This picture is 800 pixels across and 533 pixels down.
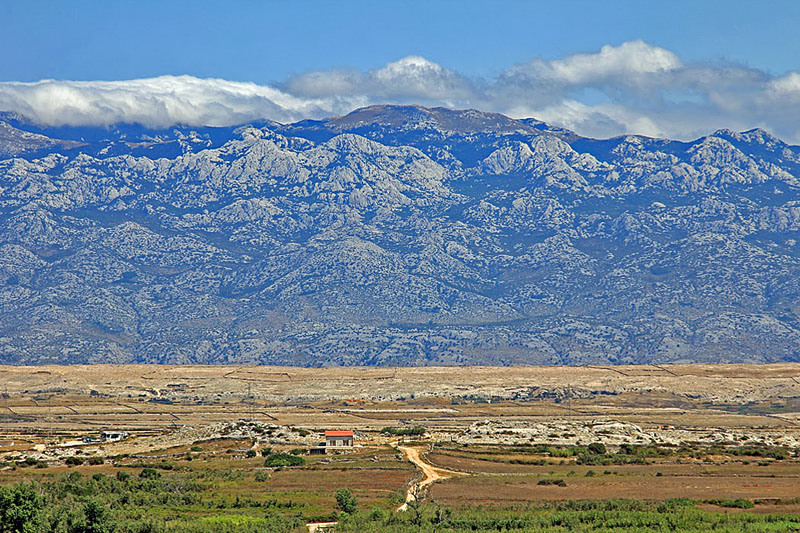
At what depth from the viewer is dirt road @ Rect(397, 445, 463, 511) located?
2660 inches

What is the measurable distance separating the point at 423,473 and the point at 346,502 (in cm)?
1860

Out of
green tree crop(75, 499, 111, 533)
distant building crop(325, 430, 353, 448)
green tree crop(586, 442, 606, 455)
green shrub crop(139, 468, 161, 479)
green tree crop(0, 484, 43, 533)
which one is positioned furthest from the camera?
distant building crop(325, 430, 353, 448)

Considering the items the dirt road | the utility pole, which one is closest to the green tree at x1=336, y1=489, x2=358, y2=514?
the dirt road

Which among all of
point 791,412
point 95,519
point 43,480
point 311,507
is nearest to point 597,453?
point 311,507

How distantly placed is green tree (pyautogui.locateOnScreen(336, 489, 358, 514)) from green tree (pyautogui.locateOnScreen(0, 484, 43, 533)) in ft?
56.8

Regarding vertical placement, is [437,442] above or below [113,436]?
below

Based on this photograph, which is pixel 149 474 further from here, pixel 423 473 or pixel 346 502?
pixel 423 473

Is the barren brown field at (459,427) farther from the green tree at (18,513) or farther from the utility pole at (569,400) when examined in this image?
the green tree at (18,513)

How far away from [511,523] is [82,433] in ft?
240

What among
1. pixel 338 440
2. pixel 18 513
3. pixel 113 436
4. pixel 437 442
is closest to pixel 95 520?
pixel 18 513

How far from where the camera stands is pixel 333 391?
192 meters

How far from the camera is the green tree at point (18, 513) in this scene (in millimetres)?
49250

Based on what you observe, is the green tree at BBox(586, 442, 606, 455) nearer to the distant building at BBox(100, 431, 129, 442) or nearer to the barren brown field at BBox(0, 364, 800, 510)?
the barren brown field at BBox(0, 364, 800, 510)

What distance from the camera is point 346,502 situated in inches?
2376
